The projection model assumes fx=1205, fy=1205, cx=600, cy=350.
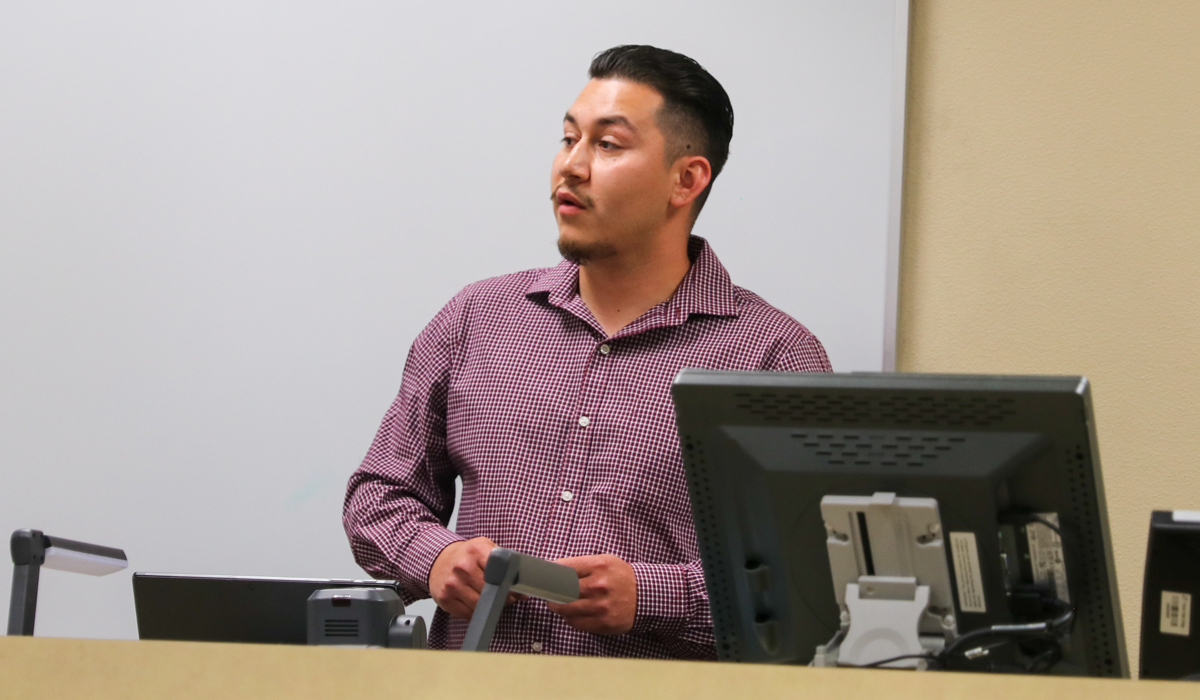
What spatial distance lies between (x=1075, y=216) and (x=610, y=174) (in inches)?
34.0

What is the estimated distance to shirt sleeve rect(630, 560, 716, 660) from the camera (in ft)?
5.40

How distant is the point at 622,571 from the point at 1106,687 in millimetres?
939

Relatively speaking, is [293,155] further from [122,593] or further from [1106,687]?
[1106,687]

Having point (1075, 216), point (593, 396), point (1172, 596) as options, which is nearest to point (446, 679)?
point (1172, 596)

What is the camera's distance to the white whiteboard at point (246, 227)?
233cm

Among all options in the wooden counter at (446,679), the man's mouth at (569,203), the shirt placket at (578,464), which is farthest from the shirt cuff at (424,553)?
the wooden counter at (446,679)

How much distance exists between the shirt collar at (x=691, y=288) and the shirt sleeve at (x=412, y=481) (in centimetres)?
16

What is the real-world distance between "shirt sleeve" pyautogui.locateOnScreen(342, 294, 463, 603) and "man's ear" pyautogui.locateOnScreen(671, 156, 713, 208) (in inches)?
16.0

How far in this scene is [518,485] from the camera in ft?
5.90

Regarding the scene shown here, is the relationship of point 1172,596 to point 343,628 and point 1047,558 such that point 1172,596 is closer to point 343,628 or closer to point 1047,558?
point 1047,558

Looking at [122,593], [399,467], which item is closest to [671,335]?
[399,467]

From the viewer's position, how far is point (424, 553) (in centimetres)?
172

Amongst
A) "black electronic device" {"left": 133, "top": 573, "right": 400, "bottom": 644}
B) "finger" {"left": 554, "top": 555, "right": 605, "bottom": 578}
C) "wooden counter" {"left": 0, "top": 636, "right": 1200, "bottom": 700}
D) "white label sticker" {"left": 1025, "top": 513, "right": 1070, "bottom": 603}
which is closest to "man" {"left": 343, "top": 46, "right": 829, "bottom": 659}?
"finger" {"left": 554, "top": 555, "right": 605, "bottom": 578}

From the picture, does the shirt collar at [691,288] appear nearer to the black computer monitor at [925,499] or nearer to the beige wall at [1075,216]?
the beige wall at [1075,216]
